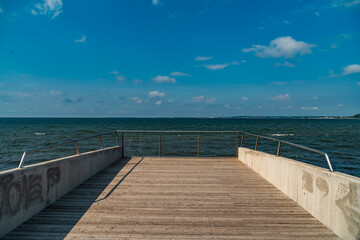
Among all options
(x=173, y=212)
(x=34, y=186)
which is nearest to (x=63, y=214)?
(x=34, y=186)

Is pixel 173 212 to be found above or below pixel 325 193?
below

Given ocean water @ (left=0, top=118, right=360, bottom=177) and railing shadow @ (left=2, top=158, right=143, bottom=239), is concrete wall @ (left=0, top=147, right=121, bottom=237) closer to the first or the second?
railing shadow @ (left=2, top=158, right=143, bottom=239)

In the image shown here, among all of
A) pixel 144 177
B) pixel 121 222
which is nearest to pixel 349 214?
pixel 121 222

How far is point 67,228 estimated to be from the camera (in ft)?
10.5

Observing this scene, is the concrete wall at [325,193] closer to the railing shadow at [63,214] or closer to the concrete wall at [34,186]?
the railing shadow at [63,214]

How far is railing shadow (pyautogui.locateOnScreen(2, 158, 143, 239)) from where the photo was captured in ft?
9.95

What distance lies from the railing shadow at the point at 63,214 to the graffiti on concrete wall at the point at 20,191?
0.91ft

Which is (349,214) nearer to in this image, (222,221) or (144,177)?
(222,221)

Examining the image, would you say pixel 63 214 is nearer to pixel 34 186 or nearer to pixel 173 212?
pixel 34 186

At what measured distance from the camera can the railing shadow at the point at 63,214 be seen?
3031 mm

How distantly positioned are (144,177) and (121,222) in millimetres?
2624

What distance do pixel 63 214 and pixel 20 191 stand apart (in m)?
0.79

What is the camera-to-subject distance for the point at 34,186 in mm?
3625

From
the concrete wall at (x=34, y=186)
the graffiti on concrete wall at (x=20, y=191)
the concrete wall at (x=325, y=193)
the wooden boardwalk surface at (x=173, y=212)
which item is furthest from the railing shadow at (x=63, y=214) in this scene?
the concrete wall at (x=325, y=193)
